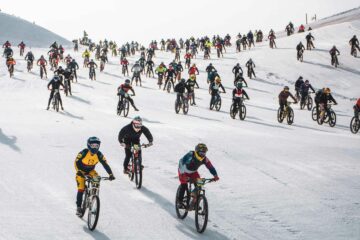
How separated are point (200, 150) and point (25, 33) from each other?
7032 cm

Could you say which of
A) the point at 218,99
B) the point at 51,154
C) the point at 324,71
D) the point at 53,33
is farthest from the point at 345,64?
the point at 53,33

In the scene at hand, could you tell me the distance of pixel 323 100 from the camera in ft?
71.8

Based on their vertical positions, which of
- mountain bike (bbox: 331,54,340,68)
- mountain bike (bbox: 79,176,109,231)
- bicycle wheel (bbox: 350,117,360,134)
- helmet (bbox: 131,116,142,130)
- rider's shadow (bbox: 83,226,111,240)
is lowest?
rider's shadow (bbox: 83,226,111,240)

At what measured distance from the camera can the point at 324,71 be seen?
133 feet

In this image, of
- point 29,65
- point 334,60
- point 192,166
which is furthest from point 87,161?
point 334,60

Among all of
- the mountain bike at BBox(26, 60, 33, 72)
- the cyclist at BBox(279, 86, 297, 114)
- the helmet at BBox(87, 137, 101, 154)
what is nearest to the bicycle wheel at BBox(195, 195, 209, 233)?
the helmet at BBox(87, 137, 101, 154)

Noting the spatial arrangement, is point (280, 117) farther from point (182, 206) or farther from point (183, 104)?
point (182, 206)

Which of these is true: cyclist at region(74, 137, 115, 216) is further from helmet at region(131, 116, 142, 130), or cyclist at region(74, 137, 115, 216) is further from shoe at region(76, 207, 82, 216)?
helmet at region(131, 116, 142, 130)

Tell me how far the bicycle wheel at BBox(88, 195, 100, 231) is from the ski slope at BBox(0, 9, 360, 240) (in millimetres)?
172

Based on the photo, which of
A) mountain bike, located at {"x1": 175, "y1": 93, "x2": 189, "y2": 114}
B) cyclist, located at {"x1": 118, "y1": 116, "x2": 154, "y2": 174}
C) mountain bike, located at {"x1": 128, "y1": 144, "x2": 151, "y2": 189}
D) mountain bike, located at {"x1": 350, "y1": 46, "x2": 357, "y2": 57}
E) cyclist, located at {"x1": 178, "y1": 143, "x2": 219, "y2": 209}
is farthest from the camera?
mountain bike, located at {"x1": 350, "y1": 46, "x2": 357, "y2": 57}

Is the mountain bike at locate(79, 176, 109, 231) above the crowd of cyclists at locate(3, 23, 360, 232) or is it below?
below

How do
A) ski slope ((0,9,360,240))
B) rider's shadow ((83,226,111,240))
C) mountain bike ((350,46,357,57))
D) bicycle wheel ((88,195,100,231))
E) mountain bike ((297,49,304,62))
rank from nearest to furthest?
1. rider's shadow ((83,226,111,240))
2. bicycle wheel ((88,195,100,231))
3. ski slope ((0,9,360,240))
4. mountain bike ((297,49,304,62))
5. mountain bike ((350,46,357,57))

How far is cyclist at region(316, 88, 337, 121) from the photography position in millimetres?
21562

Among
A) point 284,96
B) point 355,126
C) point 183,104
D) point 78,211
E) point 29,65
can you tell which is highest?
point 29,65
